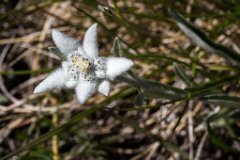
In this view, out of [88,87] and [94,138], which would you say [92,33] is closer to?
[88,87]

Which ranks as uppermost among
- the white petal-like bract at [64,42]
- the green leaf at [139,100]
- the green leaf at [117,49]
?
the white petal-like bract at [64,42]

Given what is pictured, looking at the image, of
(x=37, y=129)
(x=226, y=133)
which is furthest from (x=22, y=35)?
(x=226, y=133)

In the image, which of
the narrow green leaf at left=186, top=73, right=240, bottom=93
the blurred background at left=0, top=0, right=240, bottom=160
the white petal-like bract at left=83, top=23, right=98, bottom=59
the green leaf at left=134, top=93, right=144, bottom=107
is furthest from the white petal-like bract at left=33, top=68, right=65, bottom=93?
the blurred background at left=0, top=0, right=240, bottom=160

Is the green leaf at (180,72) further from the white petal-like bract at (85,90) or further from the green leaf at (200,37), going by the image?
the white petal-like bract at (85,90)

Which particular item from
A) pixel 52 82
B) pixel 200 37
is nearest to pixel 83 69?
pixel 52 82

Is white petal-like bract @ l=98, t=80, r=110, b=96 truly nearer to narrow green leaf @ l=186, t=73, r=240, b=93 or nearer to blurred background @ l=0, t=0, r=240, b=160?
narrow green leaf @ l=186, t=73, r=240, b=93

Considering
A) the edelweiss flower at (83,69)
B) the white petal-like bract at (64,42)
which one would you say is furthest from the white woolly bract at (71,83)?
the white petal-like bract at (64,42)
